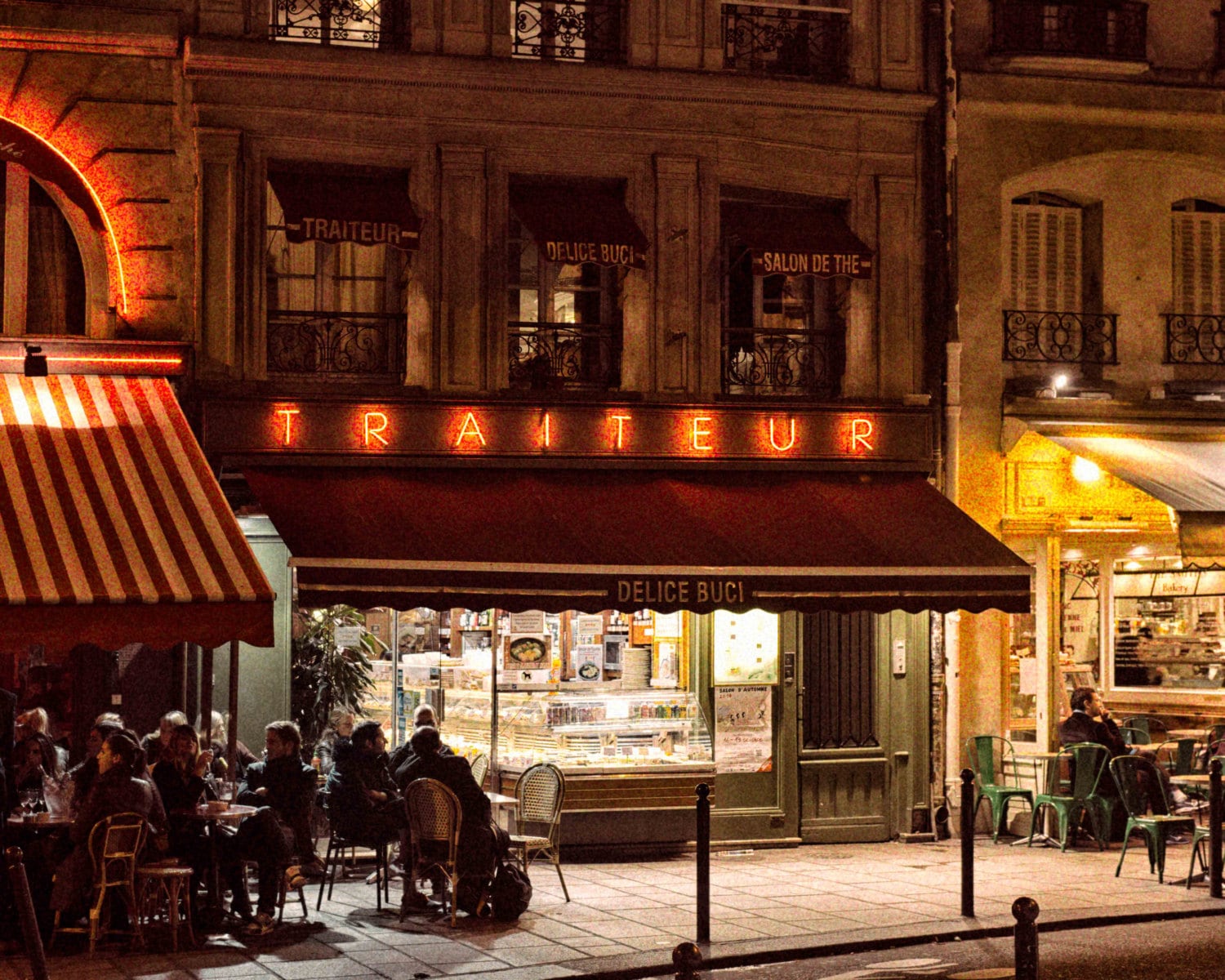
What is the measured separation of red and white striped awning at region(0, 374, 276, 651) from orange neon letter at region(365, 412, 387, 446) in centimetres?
169

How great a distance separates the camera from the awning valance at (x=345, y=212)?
1326cm

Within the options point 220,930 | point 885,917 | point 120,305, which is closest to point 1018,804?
point 885,917

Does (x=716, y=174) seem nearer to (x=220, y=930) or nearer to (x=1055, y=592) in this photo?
(x=1055, y=592)

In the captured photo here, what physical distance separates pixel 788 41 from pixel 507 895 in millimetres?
8210

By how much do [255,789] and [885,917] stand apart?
4441 mm

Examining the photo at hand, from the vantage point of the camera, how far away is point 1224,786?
1441 cm

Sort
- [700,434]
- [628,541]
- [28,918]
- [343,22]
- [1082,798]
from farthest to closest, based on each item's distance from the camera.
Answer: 1. [1082,798]
2. [700,434]
3. [343,22]
4. [628,541]
5. [28,918]

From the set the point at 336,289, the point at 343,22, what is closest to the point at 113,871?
the point at 336,289

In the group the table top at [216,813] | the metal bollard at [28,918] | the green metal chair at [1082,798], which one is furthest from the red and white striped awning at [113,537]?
the green metal chair at [1082,798]

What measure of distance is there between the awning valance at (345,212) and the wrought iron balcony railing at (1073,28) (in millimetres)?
6022

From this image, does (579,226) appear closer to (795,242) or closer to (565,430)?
(565,430)

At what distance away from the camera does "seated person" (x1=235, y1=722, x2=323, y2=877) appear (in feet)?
38.7

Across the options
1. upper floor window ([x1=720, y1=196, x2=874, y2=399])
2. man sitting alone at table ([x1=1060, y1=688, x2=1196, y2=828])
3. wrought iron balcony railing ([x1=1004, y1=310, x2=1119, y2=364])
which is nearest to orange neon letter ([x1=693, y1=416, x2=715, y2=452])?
upper floor window ([x1=720, y1=196, x2=874, y2=399])

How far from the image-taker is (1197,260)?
16.7m
